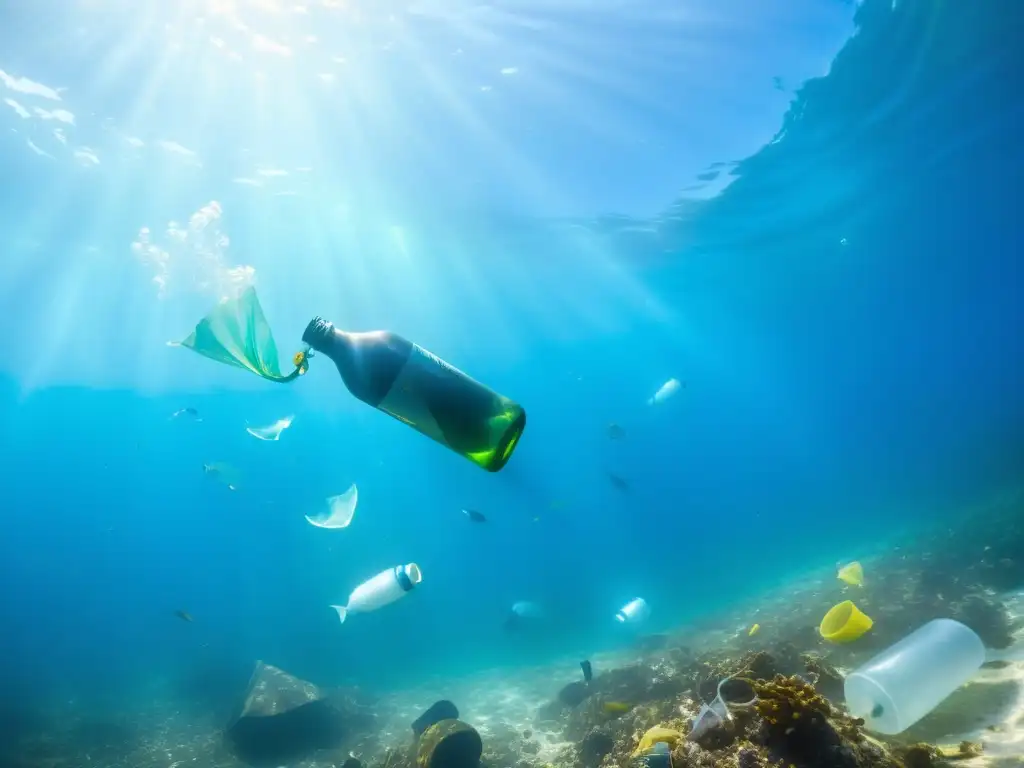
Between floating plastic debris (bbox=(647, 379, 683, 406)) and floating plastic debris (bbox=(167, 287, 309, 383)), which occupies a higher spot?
floating plastic debris (bbox=(647, 379, 683, 406))

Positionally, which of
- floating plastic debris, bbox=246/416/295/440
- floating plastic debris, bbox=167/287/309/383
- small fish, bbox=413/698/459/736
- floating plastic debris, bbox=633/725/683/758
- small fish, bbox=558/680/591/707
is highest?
floating plastic debris, bbox=167/287/309/383

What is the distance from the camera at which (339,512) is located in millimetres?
9172

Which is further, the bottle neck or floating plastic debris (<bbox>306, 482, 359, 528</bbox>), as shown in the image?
floating plastic debris (<bbox>306, 482, 359, 528</bbox>)

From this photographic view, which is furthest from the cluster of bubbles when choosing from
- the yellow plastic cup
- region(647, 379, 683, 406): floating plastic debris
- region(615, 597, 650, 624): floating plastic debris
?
the yellow plastic cup

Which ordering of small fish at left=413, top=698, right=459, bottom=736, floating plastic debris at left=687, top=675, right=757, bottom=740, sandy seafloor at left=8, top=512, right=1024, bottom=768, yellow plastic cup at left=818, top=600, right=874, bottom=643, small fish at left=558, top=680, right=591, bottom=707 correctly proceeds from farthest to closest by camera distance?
small fish at left=558, top=680, right=591, bottom=707 < small fish at left=413, top=698, right=459, bottom=736 < sandy seafloor at left=8, top=512, right=1024, bottom=768 < yellow plastic cup at left=818, top=600, right=874, bottom=643 < floating plastic debris at left=687, top=675, right=757, bottom=740

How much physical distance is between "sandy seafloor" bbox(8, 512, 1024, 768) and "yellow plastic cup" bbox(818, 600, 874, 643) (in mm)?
1148

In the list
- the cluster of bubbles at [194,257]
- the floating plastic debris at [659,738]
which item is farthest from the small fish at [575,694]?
the cluster of bubbles at [194,257]

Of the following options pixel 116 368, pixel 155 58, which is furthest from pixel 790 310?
pixel 116 368

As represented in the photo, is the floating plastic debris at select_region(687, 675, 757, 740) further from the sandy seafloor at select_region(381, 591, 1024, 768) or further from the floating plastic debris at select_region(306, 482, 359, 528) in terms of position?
the floating plastic debris at select_region(306, 482, 359, 528)

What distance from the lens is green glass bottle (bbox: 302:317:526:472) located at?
3088mm

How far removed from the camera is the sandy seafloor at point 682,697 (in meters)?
5.86

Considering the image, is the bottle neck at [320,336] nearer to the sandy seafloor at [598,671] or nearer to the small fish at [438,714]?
the sandy seafloor at [598,671]

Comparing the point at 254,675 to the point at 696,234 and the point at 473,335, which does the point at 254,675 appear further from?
the point at 473,335

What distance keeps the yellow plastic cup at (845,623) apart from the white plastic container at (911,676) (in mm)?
337
